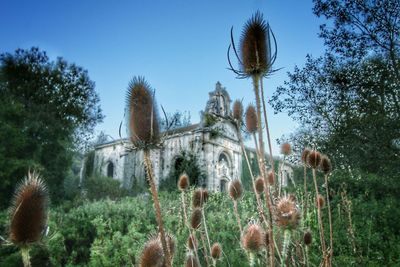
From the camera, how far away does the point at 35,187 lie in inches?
61.1

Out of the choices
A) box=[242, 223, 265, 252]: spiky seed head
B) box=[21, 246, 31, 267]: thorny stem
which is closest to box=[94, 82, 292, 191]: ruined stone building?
box=[242, 223, 265, 252]: spiky seed head

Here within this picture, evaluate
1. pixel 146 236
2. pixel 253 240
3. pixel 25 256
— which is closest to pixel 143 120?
pixel 25 256

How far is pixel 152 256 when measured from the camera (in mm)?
1715

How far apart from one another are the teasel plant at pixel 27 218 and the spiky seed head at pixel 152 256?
49cm

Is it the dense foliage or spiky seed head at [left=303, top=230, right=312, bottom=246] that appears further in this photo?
the dense foliage

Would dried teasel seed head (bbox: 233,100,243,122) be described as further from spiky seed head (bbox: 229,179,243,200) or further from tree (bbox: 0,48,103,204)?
tree (bbox: 0,48,103,204)

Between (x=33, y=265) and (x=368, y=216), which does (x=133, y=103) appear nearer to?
(x=33, y=265)

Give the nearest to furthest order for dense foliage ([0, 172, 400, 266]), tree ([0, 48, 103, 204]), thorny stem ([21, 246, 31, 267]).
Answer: thorny stem ([21, 246, 31, 267]) → dense foliage ([0, 172, 400, 266]) → tree ([0, 48, 103, 204])

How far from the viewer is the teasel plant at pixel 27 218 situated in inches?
55.5

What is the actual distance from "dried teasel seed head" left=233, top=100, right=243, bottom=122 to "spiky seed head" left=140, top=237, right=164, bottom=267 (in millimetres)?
1504

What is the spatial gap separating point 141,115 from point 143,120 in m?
0.03

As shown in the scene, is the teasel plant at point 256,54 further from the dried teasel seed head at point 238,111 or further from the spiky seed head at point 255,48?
the dried teasel seed head at point 238,111

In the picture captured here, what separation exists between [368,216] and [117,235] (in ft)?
20.0

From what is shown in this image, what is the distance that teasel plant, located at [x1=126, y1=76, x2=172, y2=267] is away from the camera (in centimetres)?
183
